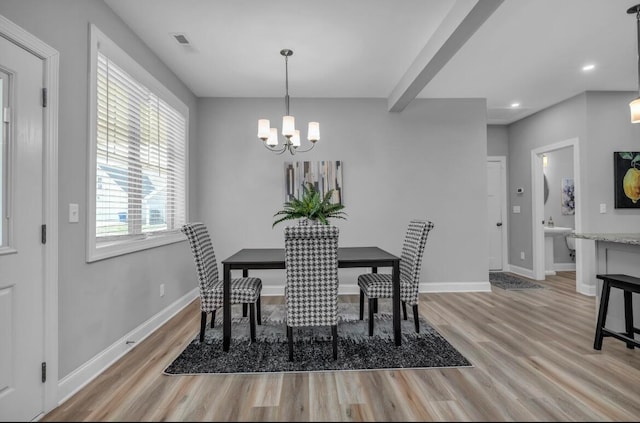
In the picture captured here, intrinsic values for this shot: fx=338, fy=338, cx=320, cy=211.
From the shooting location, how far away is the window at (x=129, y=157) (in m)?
2.34

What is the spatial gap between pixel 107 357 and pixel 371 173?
3.40 m

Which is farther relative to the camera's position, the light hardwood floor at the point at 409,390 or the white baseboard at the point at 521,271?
the white baseboard at the point at 521,271

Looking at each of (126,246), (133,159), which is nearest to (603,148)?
(133,159)

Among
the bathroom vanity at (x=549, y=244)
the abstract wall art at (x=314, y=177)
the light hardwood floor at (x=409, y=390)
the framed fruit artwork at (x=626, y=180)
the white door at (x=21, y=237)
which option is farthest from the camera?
the bathroom vanity at (x=549, y=244)

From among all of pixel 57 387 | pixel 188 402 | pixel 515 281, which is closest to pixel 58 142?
pixel 57 387

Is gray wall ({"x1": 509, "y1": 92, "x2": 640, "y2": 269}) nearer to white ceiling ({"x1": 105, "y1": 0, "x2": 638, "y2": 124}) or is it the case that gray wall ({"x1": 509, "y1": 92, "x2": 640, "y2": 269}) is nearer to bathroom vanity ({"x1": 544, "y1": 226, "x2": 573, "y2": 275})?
white ceiling ({"x1": 105, "y1": 0, "x2": 638, "y2": 124})

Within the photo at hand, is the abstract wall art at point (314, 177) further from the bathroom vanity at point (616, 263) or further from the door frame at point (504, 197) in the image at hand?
the door frame at point (504, 197)

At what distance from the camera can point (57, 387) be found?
1.88m

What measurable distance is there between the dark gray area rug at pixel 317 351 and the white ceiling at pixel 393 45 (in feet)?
7.77

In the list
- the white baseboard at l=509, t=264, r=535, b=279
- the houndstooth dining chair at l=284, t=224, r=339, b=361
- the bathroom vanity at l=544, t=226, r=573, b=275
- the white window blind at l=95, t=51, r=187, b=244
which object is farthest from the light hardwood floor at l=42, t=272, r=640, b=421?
the bathroom vanity at l=544, t=226, r=573, b=275

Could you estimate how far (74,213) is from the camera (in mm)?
2061

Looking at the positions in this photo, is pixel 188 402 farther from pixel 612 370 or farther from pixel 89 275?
pixel 612 370

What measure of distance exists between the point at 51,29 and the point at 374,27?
7.21ft

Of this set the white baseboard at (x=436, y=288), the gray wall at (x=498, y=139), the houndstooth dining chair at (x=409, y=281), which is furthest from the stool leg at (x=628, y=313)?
the gray wall at (x=498, y=139)
